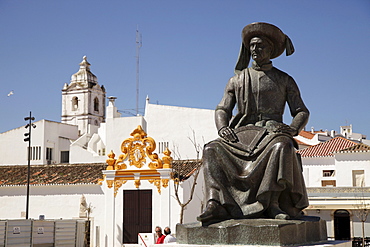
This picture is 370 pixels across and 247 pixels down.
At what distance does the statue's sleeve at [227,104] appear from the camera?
258 inches

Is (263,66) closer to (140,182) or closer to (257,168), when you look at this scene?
(257,168)

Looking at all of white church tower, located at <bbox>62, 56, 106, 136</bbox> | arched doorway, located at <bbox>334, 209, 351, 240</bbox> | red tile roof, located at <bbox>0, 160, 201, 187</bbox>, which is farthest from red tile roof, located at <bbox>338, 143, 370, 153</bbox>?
white church tower, located at <bbox>62, 56, 106, 136</bbox>

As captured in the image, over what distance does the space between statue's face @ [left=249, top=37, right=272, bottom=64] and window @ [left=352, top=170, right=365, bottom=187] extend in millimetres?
22589

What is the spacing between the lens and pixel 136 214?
22.1m

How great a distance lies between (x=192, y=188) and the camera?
70.8 feet

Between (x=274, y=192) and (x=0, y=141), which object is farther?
(x=0, y=141)

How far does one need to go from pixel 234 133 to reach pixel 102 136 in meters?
36.5

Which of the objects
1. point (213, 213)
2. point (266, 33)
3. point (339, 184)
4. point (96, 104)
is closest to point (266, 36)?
point (266, 33)

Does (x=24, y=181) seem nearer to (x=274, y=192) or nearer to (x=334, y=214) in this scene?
(x=334, y=214)

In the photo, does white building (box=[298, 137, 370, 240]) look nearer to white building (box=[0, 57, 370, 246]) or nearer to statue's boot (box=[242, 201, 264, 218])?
white building (box=[0, 57, 370, 246])

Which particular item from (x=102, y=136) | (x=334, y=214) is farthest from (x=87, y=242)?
(x=102, y=136)

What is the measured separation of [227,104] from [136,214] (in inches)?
630

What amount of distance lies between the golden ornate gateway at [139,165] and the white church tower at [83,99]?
40.8 metres

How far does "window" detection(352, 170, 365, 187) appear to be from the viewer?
2770 centimetres
